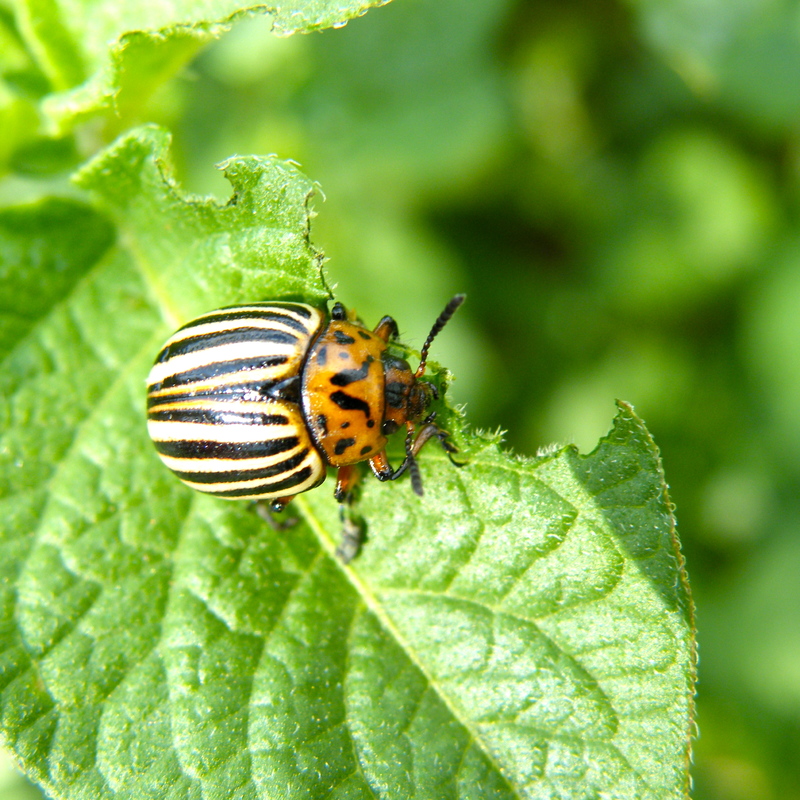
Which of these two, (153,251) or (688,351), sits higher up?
(153,251)

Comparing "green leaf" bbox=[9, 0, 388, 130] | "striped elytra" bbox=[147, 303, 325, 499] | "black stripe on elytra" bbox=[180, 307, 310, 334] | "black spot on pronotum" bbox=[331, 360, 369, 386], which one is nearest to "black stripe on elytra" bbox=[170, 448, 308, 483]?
"striped elytra" bbox=[147, 303, 325, 499]

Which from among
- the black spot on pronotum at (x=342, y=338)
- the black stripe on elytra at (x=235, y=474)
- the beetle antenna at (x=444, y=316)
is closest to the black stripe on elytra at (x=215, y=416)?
the black stripe on elytra at (x=235, y=474)

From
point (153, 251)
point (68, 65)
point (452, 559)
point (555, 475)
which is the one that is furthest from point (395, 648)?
point (68, 65)

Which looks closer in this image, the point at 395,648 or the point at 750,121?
the point at 395,648

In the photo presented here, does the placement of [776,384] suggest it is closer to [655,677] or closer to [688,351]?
[688,351]

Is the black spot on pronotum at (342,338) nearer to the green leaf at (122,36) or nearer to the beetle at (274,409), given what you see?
the beetle at (274,409)

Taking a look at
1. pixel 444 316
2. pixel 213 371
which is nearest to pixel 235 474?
pixel 213 371

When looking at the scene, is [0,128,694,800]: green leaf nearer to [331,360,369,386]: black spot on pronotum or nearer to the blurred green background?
[331,360,369,386]: black spot on pronotum
